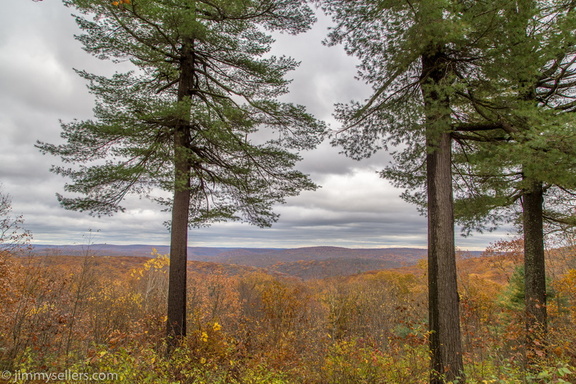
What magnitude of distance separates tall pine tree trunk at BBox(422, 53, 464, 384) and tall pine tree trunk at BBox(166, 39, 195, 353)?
206 inches

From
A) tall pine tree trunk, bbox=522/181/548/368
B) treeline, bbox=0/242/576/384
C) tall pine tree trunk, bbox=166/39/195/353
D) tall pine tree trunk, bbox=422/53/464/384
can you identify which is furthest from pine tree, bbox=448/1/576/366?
tall pine tree trunk, bbox=166/39/195/353

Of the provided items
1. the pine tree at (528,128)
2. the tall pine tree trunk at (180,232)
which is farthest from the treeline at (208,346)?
the pine tree at (528,128)

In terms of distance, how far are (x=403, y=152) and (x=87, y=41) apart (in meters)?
8.40

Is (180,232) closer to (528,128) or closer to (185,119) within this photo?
(185,119)

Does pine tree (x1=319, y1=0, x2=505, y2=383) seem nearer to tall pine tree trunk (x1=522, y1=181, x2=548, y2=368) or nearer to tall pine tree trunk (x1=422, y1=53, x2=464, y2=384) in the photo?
tall pine tree trunk (x1=422, y1=53, x2=464, y2=384)

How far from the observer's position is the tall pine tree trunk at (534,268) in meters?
6.88

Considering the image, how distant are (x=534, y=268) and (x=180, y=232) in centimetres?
923

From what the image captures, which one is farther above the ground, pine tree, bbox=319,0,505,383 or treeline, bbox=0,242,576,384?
pine tree, bbox=319,0,505,383

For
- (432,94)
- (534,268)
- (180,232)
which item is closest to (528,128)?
(432,94)

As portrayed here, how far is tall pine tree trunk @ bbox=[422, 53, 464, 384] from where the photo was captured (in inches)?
191

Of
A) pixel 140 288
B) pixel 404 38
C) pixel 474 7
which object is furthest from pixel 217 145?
pixel 140 288

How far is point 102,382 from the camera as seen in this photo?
13.8 ft

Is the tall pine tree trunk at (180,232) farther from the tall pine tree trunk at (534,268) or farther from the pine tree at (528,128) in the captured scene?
the tall pine tree trunk at (534,268)

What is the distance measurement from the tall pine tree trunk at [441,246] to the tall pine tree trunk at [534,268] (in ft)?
9.70
